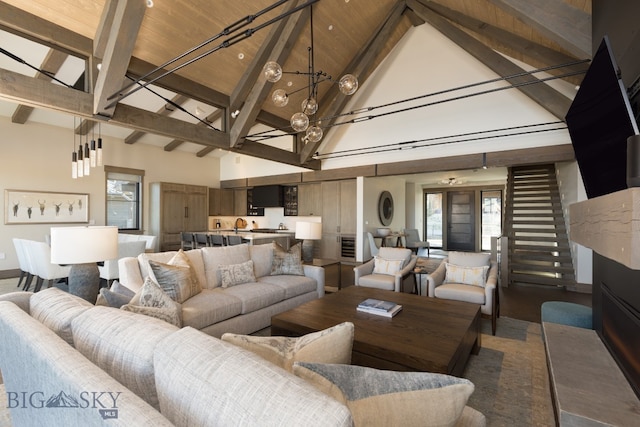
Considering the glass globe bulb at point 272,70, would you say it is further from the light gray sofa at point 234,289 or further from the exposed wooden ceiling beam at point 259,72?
the light gray sofa at point 234,289

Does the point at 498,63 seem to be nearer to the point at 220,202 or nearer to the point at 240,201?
the point at 240,201

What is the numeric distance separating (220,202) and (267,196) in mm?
1726

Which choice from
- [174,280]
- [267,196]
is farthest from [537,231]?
[267,196]

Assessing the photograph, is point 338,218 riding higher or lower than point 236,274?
higher

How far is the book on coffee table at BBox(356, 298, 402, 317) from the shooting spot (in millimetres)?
2664

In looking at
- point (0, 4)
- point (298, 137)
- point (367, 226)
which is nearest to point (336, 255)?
point (367, 226)

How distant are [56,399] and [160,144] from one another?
8.61 meters

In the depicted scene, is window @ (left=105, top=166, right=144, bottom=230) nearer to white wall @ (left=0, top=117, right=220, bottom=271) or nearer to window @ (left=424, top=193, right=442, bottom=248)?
white wall @ (left=0, top=117, right=220, bottom=271)

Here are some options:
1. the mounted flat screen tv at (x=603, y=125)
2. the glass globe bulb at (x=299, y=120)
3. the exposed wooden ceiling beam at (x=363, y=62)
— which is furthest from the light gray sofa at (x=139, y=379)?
the exposed wooden ceiling beam at (x=363, y=62)

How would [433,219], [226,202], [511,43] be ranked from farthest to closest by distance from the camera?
[433,219] → [226,202] → [511,43]

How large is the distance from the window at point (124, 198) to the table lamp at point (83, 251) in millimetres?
6174

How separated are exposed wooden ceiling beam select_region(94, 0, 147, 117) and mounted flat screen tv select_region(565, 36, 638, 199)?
4.16 meters

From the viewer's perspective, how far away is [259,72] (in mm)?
5262

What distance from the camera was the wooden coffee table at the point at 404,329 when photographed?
1.98m
